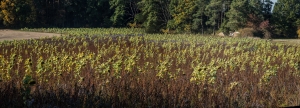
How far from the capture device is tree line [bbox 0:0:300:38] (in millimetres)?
37781

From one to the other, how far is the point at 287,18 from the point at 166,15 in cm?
1664

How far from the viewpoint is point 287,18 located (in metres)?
44.2

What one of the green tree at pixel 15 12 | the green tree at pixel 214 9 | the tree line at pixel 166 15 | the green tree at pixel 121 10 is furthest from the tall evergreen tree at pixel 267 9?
the green tree at pixel 15 12

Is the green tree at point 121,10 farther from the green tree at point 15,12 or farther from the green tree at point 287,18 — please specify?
the green tree at point 287,18

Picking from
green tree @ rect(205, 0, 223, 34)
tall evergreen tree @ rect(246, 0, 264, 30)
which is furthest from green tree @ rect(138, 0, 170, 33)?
tall evergreen tree @ rect(246, 0, 264, 30)

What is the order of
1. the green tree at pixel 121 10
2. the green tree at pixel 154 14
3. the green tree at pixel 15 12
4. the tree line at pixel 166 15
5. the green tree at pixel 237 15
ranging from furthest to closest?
the green tree at pixel 121 10 < the green tree at pixel 154 14 < the tree line at pixel 166 15 < the green tree at pixel 15 12 < the green tree at pixel 237 15

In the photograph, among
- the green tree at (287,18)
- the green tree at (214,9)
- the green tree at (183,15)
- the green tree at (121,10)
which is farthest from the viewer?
the green tree at (121,10)

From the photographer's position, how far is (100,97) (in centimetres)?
505

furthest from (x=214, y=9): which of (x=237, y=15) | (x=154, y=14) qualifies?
(x=154, y=14)

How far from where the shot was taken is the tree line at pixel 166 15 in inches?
1487

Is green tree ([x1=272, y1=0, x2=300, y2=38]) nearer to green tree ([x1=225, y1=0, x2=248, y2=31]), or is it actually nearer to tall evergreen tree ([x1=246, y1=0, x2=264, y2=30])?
tall evergreen tree ([x1=246, y1=0, x2=264, y2=30])

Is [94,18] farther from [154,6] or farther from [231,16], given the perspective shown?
[231,16]

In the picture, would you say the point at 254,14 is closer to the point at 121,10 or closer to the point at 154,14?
the point at 154,14

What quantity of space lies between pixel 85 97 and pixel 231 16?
34.1 metres
